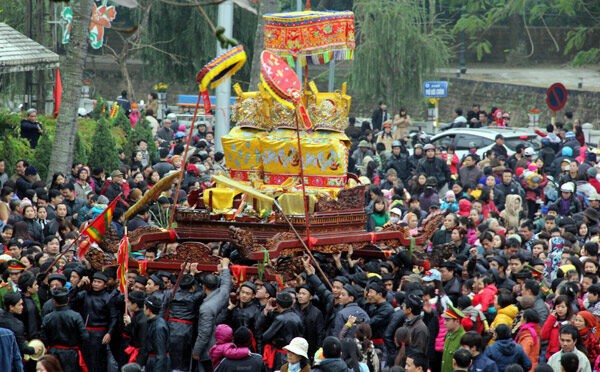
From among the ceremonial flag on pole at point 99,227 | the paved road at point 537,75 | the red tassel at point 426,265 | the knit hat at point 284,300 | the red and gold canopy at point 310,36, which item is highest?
the red and gold canopy at point 310,36

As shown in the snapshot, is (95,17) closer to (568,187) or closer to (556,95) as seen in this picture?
(556,95)

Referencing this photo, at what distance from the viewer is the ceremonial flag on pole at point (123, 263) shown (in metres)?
11.8

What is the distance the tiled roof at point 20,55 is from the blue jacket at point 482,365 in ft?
42.6

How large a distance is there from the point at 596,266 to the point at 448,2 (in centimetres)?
3087

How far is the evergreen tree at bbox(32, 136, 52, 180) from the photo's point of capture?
2047 cm

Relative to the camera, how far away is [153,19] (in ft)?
112

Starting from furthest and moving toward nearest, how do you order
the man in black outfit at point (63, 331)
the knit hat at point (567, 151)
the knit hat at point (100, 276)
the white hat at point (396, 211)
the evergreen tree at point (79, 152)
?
the knit hat at point (567, 151) < the evergreen tree at point (79, 152) < the white hat at point (396, 211) < the knit hat at point (100, 276) < the man in black outfit at point (63, 331)

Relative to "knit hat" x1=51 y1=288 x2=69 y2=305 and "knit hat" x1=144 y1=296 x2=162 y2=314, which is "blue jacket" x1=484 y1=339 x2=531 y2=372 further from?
"knit hat" x1=51 y1=288 x2=69 y2=305

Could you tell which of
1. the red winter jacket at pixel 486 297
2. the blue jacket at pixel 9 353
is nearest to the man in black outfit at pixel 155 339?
the blue jacket at pixel 9 353

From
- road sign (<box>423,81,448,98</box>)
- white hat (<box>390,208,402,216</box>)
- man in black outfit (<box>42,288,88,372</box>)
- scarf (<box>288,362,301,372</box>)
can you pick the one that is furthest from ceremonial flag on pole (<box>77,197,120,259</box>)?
road sign (<box>423,81,448,98</box>)

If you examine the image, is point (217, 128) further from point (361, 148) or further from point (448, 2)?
point (448, 2)

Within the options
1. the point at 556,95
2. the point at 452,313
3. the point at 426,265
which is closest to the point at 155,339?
the point at 452,313

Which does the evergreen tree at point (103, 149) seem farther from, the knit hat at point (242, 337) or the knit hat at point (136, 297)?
the knit hat at point (242, 337)

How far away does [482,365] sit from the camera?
10.7 metres
